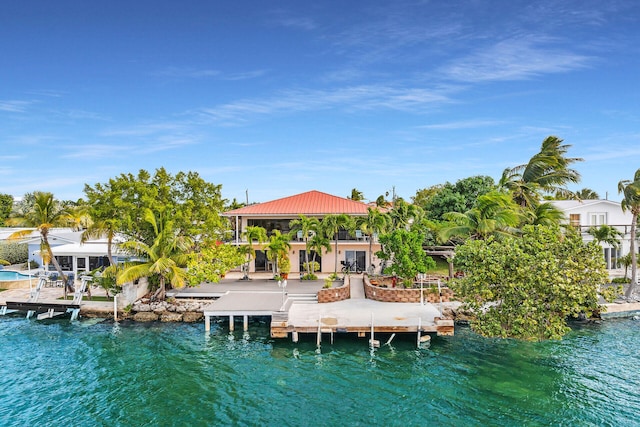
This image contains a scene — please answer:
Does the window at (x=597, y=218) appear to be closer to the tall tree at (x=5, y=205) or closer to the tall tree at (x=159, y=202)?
the tall tree at (x=159, y=202)

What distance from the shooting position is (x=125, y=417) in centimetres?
1291

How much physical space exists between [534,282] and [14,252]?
42.2 metres

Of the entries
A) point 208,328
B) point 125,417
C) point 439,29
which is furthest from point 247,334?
point 439,29

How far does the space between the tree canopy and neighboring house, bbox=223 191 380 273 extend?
47.1 feet

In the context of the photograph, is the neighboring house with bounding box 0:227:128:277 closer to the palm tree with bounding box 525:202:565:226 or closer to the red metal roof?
the red metal roof

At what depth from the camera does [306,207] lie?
31.8 m

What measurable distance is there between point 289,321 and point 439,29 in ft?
58.9

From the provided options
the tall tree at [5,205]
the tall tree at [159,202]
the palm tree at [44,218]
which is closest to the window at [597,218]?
the tall tree at [159,202]

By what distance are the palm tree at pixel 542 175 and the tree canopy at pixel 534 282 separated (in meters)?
13.3

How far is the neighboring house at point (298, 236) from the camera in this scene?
3064 centimetres

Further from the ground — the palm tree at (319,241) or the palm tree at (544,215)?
the palm tree at (544,215)

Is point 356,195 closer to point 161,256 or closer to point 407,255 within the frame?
point 407,255

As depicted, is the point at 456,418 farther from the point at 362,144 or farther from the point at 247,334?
the point at 362,144

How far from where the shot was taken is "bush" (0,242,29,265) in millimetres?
35438
